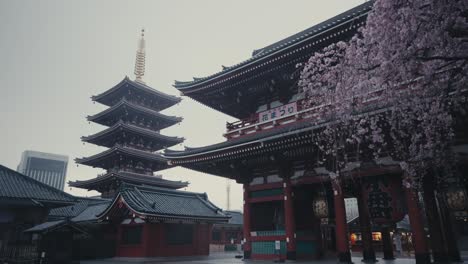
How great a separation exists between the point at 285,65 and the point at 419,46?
29.4 feet

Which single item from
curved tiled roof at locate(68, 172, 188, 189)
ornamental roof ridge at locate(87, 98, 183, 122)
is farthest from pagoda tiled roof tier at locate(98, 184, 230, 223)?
ornamental roof ridge at locate(87, 98, 183, 122)

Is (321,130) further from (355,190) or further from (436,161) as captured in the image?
(355,190)

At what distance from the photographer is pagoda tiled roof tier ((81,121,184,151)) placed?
1447 inches

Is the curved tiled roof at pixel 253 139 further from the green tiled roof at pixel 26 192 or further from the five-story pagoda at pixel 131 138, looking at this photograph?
the five-story pagoda at pixel 131 138

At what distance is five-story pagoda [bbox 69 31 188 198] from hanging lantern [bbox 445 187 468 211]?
30.6 meters

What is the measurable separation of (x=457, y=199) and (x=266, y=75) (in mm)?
9541

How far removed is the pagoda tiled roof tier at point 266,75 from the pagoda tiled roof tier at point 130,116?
20278mm

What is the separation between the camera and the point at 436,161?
973 cm

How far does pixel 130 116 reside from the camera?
3922 centimetres

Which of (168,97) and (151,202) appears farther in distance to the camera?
(168,97)

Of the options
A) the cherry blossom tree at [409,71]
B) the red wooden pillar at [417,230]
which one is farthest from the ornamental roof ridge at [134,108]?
the red wooden pillar at [417,230]

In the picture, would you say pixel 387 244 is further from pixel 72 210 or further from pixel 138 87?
pixel 138 87

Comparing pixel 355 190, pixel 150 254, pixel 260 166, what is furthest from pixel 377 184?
pixel 150 254

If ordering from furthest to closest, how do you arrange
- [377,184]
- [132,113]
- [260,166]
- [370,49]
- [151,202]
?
[132,113] < [151,202] < [260,166] < [377,184] < [370,49]
